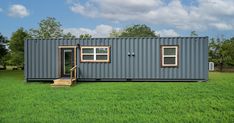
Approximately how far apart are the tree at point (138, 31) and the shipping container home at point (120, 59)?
40784 millimetres

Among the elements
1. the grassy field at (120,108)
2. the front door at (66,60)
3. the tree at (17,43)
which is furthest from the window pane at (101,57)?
the tree at (17,43)

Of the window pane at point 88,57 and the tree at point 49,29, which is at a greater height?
the tree at point 49,29

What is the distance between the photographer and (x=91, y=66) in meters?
18.0

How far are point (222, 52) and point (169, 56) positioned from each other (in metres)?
22.9

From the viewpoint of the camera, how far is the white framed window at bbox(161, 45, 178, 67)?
57.7 ft

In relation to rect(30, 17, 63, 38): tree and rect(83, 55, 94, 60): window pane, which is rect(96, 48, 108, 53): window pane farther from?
rect(30, 17, 63, 38): tree

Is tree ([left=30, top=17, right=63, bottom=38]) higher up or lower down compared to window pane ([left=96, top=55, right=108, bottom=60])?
higher up

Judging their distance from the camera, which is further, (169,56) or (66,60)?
(66,60)

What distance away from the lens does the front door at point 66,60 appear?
725 inches

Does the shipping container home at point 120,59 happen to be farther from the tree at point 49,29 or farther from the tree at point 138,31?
the tree at point 138,31

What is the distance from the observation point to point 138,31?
61.6 meters

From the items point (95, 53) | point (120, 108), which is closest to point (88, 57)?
point (95, 53)

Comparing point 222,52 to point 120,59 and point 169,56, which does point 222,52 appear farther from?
point 120,59

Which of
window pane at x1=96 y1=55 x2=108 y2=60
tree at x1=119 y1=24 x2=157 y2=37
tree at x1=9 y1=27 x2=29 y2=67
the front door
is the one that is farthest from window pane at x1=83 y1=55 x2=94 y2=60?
tree at x1=119 y1=24 x2=157 y2=37
